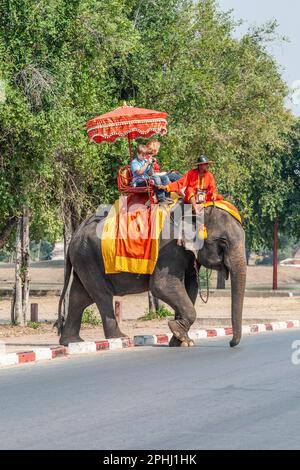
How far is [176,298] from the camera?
20.0 meters

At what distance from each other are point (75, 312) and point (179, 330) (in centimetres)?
235

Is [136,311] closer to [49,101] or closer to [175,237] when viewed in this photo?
[49,101]

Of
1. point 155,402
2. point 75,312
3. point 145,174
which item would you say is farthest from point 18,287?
point 155,402

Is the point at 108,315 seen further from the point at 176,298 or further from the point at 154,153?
the point at 154,153

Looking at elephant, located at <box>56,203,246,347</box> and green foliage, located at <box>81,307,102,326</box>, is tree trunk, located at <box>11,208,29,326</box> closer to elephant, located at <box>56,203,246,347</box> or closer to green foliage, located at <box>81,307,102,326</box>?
green foliage, located at <box>81,307,102,326</box>

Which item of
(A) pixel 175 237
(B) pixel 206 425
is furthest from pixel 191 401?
(A) pixel 175 237

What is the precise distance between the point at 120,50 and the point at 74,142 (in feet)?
6.75

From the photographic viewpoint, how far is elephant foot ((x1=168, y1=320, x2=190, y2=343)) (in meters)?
20.0

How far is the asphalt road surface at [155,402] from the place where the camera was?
10.0m

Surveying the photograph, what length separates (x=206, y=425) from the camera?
10.7 m

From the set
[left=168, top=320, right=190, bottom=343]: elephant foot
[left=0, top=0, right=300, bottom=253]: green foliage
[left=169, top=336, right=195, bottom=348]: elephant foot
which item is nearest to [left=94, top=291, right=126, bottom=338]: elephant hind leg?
[left=169, top=336, right=195, bottom=348]: elephant foot

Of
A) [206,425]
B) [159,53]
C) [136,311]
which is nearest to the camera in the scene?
[206,425]

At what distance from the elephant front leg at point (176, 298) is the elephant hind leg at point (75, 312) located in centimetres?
195
